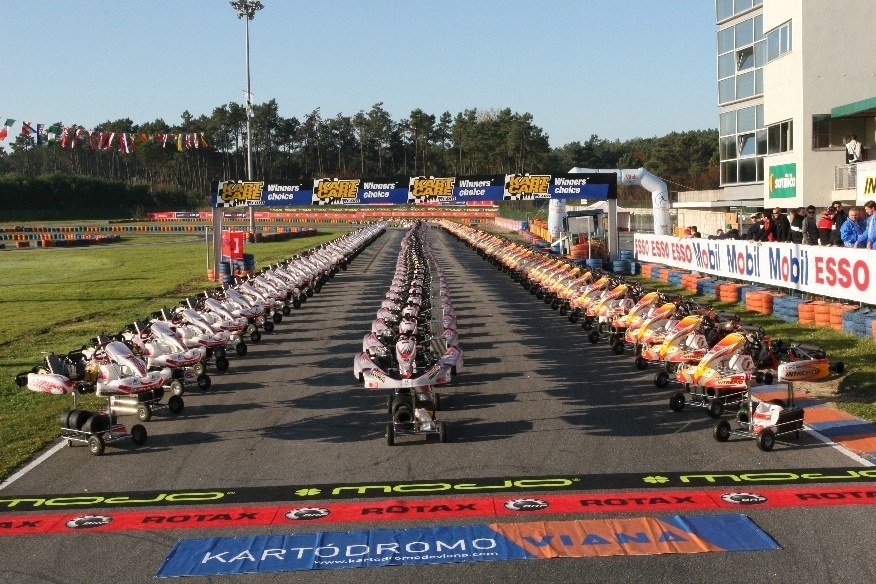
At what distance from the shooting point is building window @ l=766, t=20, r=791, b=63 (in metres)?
34.4

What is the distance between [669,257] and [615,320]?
52.5ft

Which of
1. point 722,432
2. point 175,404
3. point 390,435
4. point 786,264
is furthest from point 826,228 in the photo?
point 175,404

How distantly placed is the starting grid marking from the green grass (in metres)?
2.65

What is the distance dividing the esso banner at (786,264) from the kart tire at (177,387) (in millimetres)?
13409

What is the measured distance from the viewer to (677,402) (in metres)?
14.4

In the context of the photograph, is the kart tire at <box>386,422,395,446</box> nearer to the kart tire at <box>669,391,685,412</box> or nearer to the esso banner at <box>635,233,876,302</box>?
the kart tire at <box>669,391,685,412</box>

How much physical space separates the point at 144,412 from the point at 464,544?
293 inches

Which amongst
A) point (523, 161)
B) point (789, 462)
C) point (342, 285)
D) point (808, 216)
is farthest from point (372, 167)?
point (789, 462)

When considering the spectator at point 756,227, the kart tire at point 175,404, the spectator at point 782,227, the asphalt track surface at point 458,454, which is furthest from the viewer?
the spectator at point 756,227

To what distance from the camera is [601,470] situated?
11.5m

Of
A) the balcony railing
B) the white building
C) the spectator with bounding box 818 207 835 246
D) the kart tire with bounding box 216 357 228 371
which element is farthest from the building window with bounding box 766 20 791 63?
the kart tire with bounding box 216 357 228 371

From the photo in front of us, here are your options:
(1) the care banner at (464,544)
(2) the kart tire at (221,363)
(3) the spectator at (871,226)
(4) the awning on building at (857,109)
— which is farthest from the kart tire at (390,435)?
(4) the awning on building at (857,109)

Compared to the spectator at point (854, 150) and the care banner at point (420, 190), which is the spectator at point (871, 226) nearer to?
the spectator at point (854, 150)

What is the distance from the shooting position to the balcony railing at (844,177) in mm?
32062
